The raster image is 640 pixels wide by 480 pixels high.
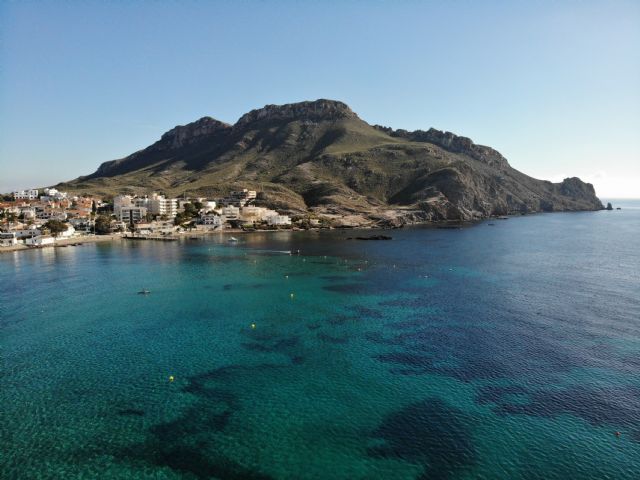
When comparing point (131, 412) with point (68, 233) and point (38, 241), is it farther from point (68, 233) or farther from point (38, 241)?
point (68, 233)

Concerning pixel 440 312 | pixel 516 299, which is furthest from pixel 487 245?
pixel 440 312

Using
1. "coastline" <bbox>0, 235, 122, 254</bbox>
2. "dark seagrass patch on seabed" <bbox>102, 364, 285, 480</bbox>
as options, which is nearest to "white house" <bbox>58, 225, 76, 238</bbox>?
"coastline" <bbox>0, 235, 122, 254</bbox>

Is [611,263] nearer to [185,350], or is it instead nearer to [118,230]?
[185,350]

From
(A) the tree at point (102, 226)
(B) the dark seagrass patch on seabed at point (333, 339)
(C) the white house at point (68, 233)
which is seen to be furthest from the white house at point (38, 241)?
(B) the dark seagrass patch on seabed at point (333, 339)

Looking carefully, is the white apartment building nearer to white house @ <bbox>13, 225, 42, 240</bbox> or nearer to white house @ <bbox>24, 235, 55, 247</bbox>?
white house @ <bbox>13, 225, 42, 240</bbox>

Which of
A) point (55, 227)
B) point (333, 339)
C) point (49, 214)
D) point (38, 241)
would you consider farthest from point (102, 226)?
point (333, 339)
